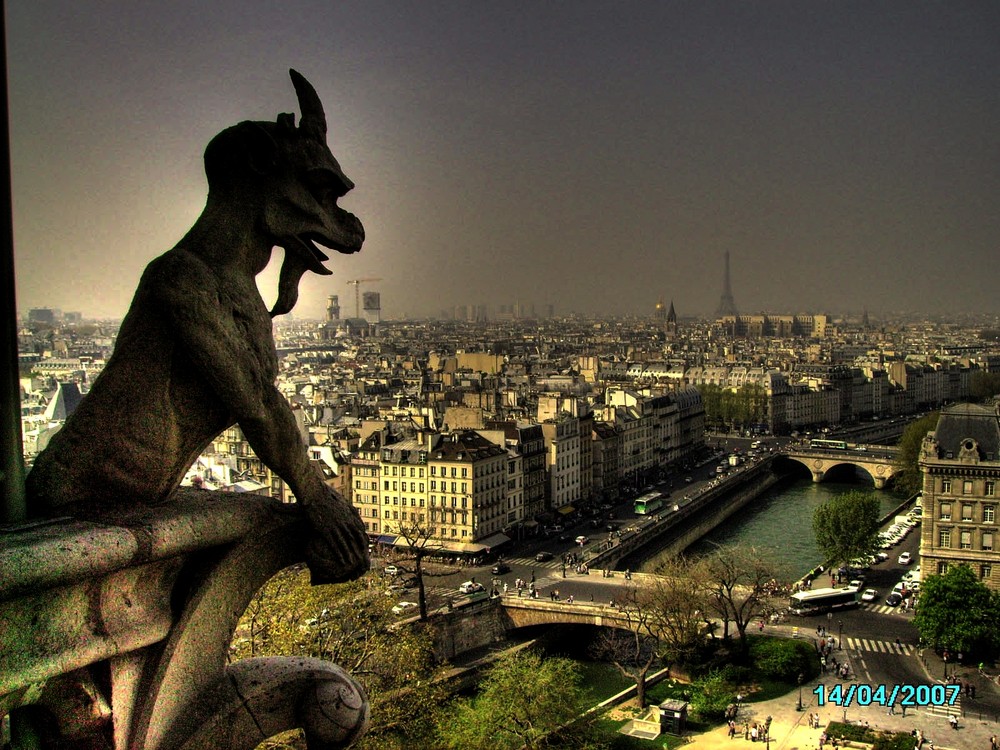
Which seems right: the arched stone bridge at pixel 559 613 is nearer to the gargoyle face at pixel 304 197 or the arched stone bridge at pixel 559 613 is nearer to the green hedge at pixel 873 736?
the green hedge at pixel 873 736

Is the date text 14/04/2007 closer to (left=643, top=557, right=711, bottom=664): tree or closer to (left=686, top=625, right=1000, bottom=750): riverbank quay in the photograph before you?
(left=686, top=625, right=1000, bottom=750): riverbank quay

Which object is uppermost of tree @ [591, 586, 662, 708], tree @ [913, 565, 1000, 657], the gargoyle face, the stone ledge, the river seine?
the gargoyle face

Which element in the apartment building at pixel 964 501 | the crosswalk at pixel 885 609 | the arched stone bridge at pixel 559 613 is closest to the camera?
the arched stone bridge at pixel 559 613

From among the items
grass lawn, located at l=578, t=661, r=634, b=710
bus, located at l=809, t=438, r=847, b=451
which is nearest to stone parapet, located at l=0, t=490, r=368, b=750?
grass lawn, located at l=578, t=661, r=634, b=710

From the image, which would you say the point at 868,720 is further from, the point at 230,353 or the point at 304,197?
the point at 230,353

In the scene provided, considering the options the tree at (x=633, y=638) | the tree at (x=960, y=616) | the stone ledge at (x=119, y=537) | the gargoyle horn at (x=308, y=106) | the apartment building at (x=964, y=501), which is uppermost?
the gargoyle horn at (x=308, y=106)

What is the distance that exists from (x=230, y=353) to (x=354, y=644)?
39.8 ft

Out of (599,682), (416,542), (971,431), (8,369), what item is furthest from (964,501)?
(8,369)

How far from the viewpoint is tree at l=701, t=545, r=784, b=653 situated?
25.4 m

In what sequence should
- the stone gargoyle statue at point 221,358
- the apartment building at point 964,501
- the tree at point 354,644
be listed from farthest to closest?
the apartment building at point 964,501
the tree at point 354,644
the stone gargoyle statue at point 221,358

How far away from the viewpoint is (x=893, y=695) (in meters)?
21.5

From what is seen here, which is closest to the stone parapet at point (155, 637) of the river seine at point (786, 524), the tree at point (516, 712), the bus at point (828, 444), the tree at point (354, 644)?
the tree at point (354, 644)

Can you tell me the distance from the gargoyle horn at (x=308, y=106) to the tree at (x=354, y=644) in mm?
9284

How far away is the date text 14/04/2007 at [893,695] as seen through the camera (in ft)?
70.0
